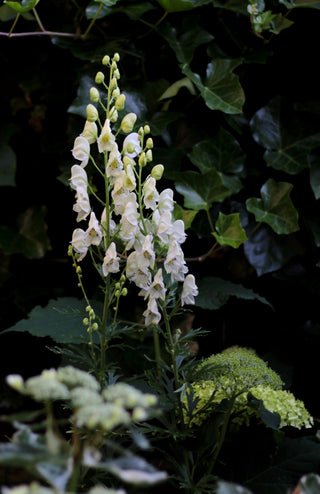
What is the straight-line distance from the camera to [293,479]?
2.17ft

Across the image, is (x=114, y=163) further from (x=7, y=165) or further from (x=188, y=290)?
(x=7, y=165)

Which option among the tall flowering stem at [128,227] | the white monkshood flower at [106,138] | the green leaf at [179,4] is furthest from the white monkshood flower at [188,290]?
the green leaf at [179,4]


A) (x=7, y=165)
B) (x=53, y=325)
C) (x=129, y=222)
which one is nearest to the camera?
(x=129, y=222)

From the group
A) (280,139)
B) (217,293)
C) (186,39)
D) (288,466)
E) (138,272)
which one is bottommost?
(217,293)

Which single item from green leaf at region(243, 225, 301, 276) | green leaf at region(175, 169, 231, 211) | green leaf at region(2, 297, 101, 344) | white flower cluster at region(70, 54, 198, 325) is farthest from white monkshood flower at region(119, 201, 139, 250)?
green leaf at region(243, 225, 301, 276)

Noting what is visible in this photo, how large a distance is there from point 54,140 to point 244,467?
966 millimetres

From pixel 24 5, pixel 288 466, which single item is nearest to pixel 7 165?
pixel 24 5

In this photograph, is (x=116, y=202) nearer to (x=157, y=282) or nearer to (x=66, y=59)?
(x=157, y=282)

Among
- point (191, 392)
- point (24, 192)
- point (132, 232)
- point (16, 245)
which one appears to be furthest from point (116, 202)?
point (24, 192)

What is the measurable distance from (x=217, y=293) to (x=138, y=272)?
1.53 ft

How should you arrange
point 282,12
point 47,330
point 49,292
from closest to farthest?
1. point 47,330
2. point 282,12
3. point 49,292

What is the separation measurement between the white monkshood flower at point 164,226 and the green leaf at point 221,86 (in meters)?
0.53

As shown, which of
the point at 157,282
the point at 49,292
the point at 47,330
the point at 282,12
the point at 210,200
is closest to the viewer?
the point at 157,282

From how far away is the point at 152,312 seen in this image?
66 centimetres
